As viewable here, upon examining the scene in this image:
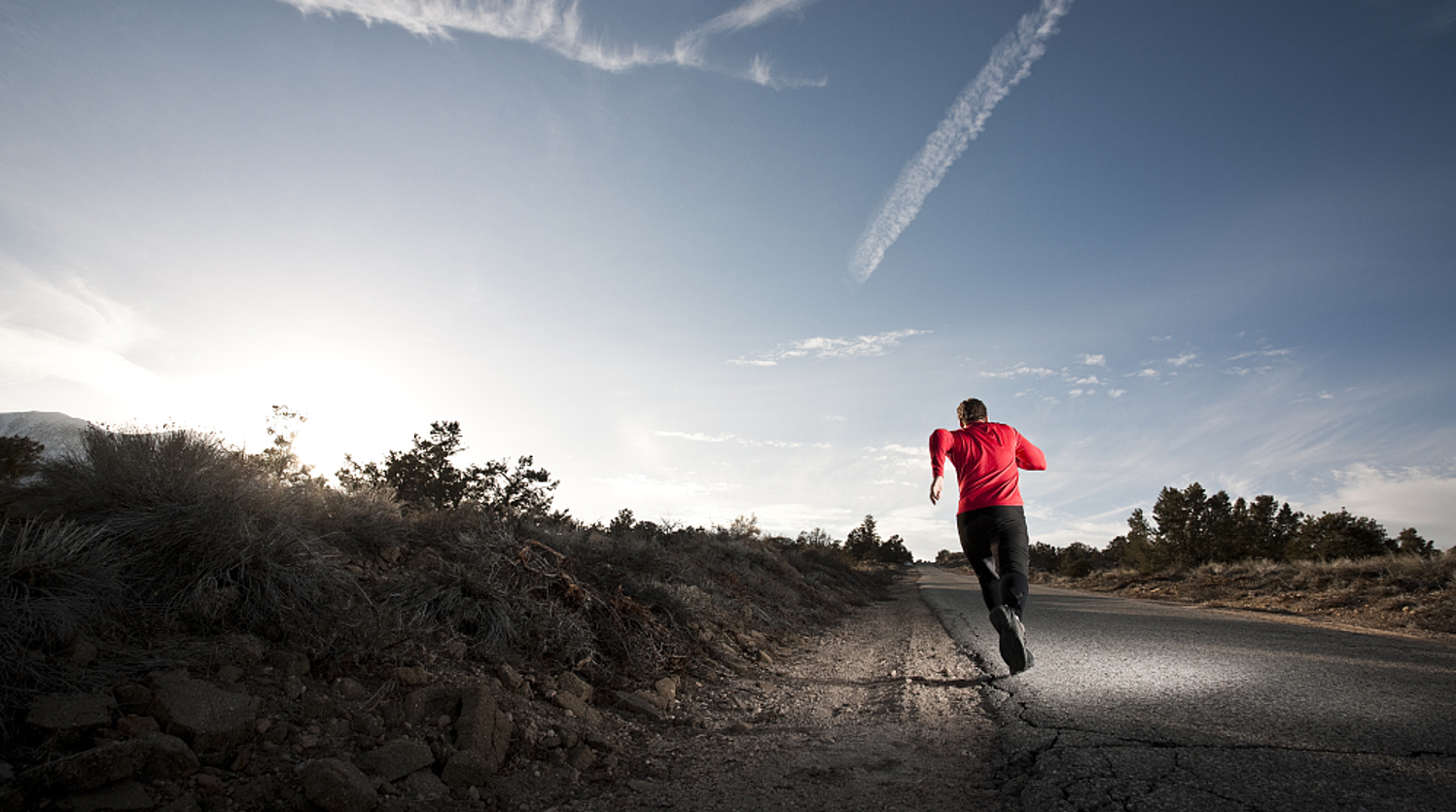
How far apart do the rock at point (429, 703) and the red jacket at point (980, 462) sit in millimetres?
3648

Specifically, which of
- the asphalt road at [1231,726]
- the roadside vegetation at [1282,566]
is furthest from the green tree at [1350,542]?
the asphalt road at [1231,726]

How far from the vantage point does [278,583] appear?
3.63 meters

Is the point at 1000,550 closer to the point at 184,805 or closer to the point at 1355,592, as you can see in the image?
the point at 184,805

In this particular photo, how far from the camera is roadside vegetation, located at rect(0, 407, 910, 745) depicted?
110 inches

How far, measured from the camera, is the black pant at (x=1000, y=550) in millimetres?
4613

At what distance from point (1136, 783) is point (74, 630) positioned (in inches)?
178

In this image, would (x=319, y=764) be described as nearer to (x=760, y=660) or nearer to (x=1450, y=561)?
(x=760, y=660)

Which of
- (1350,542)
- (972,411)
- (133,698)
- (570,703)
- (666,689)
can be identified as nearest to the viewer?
(133,698)

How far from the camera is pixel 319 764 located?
234 cm

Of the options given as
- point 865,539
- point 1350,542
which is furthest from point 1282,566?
point 865,539

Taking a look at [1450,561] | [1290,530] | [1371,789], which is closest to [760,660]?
[1371,789]

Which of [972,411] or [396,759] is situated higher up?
[972,411]

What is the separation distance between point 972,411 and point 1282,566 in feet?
54.5

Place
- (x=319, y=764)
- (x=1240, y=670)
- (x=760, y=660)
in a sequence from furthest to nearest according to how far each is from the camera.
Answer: (x=760, y=660), (x=1240, y=670), (x=319, y=764)
